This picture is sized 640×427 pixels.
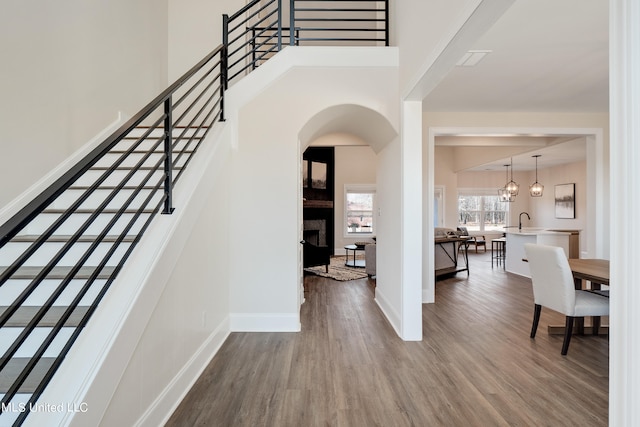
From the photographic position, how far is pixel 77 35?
2965 mm

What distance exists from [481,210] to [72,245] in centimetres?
1168

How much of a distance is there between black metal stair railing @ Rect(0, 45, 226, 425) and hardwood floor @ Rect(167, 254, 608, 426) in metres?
0.93

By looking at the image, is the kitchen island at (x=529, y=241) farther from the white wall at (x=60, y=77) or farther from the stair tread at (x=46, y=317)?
the white wall at (x=60, y=77)

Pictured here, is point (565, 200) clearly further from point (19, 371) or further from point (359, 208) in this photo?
point (19, 371)

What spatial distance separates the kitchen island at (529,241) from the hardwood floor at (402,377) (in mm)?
2764

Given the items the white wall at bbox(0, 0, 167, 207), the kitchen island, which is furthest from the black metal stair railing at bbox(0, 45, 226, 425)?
the kitchen island

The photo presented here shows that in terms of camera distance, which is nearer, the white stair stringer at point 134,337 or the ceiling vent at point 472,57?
the white stair stringer at point 134,337

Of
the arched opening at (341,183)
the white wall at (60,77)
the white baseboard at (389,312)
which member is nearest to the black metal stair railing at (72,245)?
the white wall at (60,77)

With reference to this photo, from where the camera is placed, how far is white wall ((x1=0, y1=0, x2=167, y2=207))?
2.34 metres
